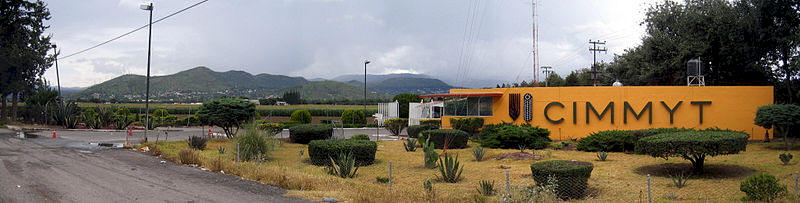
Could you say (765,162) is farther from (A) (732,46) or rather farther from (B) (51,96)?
(B) (51,96)

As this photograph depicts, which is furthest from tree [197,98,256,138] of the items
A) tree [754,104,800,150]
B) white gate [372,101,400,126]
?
tree [754,104,800,150]

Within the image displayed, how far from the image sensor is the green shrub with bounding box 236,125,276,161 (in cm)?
1567

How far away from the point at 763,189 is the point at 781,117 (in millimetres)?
11430

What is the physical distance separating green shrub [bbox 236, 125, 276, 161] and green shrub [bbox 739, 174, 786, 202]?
12.4 meters

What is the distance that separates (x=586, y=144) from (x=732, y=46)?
15.6 metres

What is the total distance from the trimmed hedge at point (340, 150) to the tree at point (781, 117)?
14537mm

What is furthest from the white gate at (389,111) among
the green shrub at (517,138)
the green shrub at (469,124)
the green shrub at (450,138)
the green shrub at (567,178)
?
the green shrub at (567,178)

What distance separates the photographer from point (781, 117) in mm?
17672

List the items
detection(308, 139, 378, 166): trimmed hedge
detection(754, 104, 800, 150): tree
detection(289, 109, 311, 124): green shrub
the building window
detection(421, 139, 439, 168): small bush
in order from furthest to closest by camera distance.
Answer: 1. detection(289, 109, 311, 124): green shrub
2. the building window
3. detection(754, 104, 800, 150): tree
4. detection(308, 139, 378, 166): trimmed hedge
5. detection(421, 139, 439, 168): small bush

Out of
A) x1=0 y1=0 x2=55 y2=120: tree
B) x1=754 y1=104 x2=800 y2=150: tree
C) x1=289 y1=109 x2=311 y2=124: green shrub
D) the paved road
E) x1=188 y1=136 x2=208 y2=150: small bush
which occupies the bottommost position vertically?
the paved road

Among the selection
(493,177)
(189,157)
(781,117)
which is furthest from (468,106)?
(189,157)

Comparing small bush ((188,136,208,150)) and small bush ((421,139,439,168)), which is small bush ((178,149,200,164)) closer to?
small bush ((188,136,208,150))

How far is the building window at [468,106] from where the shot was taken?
25703 millimetres

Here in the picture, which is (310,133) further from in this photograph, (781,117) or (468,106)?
(781,117)
